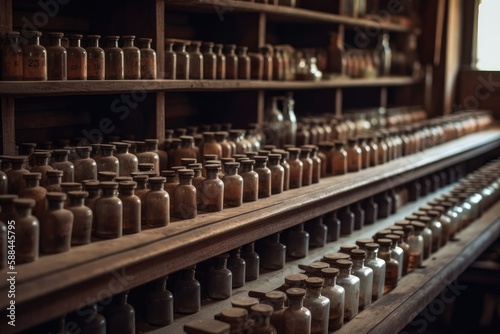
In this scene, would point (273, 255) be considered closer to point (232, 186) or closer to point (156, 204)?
point (232, 186)

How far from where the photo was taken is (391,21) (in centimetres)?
530

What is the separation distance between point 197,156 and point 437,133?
250cm

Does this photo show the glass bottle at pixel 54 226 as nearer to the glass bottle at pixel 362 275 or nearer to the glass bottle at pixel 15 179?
the glass bottle at pixel 15 179

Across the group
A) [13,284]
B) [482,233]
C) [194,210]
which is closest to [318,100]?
[482,233]

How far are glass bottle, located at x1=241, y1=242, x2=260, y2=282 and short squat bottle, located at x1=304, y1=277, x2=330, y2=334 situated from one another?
41 centimetres

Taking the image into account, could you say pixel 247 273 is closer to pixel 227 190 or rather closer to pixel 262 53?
pixel 227 190

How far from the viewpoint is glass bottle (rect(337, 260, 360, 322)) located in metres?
2.57

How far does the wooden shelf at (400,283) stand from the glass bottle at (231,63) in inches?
35.6

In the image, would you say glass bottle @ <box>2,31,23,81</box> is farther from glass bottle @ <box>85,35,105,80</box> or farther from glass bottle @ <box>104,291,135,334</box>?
glass bottle @ <box>104,291,135,334</box>

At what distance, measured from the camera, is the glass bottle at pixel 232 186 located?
2.49 metres

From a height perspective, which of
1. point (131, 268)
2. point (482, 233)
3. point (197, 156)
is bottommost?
point (482, 233)

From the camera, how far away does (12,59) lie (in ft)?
7.04

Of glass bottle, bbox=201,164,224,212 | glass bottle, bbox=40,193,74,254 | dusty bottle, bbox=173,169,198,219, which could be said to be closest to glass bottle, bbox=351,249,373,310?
glass bottle, bbox=201,164,224,212

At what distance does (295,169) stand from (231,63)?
24.3 inches
